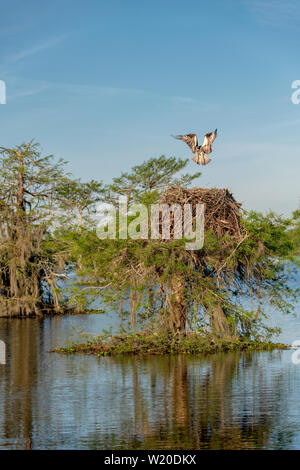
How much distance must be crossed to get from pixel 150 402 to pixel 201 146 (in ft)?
29.0

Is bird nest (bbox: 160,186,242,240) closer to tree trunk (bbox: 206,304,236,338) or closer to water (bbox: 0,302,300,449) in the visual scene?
tree trunk (bbox: 206,304,236,338)

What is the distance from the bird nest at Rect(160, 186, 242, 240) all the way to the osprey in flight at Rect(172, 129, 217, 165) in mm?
1137

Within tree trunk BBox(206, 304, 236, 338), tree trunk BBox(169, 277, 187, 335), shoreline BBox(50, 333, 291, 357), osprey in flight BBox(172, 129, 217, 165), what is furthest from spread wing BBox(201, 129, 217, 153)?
shoreline BBox(50, 333, 291, 357)

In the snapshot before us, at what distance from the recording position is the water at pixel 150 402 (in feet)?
33.6

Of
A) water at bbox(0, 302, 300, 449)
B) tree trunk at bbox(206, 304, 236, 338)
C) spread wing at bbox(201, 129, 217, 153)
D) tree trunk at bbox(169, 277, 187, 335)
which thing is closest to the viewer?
water at bbox(0, 302, 300, 449)

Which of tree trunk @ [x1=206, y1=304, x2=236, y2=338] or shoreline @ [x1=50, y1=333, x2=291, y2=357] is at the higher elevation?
tree trunk @ [x1=206, y1=304, x2=236, y2=338]

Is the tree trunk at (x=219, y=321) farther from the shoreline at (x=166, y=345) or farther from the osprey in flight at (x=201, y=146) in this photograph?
the osprey in flight at (x=201, y=146)

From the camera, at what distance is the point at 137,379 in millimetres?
15047

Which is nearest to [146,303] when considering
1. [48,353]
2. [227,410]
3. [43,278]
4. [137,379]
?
[48,353]

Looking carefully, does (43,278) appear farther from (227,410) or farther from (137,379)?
(227,410)

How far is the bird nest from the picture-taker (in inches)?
735

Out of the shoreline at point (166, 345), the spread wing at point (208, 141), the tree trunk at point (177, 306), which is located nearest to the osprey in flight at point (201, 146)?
the spread wing at point (208, 141)

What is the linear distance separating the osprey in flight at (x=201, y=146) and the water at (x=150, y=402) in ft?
17.3

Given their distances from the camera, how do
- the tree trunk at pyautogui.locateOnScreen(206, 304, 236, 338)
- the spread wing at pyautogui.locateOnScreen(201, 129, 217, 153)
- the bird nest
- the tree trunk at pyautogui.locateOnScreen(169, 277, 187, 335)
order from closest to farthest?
the tree trunk at pyautogui.locateOnScreen(206, 304, 236, 338), the bird nest, the tree trunk at pyautogui.locateOnScreen(169, 277, 187, 335), the spread wing at pyautogui.locateOnScreen(201, 129, 217, 153)
